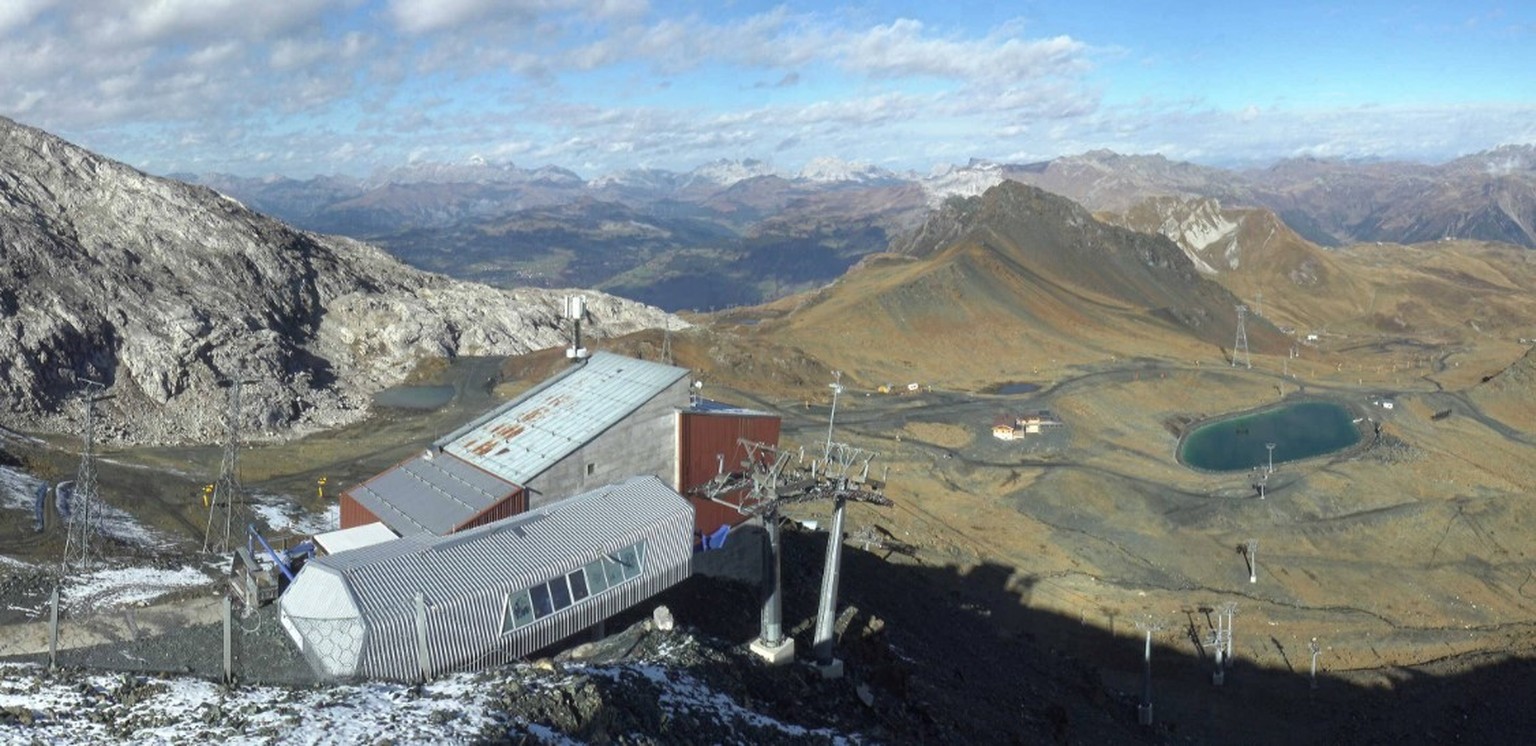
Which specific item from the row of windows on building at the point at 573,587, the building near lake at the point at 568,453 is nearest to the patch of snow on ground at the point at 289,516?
the building near lake at the point at 568,453

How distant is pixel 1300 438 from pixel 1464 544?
102ft

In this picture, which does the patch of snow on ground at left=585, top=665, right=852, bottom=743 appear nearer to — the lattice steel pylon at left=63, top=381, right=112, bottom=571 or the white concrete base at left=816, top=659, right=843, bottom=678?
the white concrete base at left=816, top=659, right=843, bottom=678

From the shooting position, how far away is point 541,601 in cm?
2145

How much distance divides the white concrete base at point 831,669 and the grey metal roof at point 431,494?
34.5 feet

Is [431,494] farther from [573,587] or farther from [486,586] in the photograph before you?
[486,586]

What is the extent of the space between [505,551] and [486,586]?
4.66 feet

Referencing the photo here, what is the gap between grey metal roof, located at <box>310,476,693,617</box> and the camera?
2002 cm

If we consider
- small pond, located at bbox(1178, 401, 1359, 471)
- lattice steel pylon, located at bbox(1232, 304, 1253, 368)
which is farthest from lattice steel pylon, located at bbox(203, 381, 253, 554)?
lattice steel pylon, located at bbox(1232, 304, 1253, 368)

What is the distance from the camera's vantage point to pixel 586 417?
3238cm

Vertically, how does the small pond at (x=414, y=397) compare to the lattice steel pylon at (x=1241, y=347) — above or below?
above

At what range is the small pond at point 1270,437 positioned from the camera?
84.4 m

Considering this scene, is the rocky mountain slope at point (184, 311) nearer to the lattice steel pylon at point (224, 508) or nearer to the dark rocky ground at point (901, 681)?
the lattice steel pylon at point (224, 508)

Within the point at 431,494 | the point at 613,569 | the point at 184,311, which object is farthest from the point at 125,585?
the point at 184,311

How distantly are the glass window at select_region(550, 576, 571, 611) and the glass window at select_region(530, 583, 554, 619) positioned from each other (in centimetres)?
13
